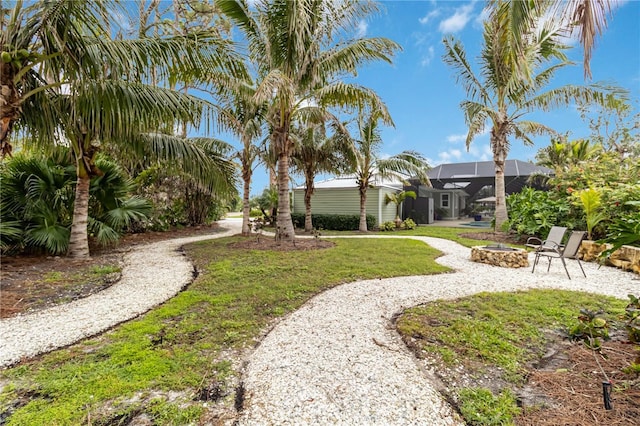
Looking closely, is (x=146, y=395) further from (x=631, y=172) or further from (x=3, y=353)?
(x=631, y=172)

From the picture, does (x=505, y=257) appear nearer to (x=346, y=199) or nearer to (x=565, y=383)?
(x=565, y=383)

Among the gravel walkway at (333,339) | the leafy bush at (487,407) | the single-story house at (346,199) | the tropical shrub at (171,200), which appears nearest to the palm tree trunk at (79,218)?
the gravel walkway at (333,339)

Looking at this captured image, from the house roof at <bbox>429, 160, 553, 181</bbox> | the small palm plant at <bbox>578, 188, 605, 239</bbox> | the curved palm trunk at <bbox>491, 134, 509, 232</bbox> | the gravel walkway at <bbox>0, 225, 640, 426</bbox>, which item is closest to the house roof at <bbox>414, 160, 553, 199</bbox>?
the house roof at <bbox>429, 160, 553, 181</bbox>

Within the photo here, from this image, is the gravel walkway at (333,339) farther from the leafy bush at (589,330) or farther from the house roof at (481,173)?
the house roof at (481,173)

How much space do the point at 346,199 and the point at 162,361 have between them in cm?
1514

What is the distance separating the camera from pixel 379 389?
2404mm

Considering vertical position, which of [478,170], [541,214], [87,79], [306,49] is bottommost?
[541,214]

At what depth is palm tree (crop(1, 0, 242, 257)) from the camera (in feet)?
14.6

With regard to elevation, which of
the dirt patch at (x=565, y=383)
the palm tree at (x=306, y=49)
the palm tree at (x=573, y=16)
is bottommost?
the dirt patch at (x=565, y=383)

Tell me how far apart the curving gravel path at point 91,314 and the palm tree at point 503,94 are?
40.0 ft

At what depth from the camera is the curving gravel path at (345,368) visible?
6.97ft

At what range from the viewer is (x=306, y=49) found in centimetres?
814

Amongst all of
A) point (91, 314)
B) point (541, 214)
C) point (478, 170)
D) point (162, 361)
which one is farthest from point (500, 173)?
point (91, 314)

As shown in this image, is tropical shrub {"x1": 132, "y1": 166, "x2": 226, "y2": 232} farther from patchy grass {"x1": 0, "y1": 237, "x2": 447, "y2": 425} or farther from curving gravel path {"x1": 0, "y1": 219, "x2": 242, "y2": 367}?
patchy grass {"x1": 0, "y1": 237, "x2": 447, "y2": 425}
